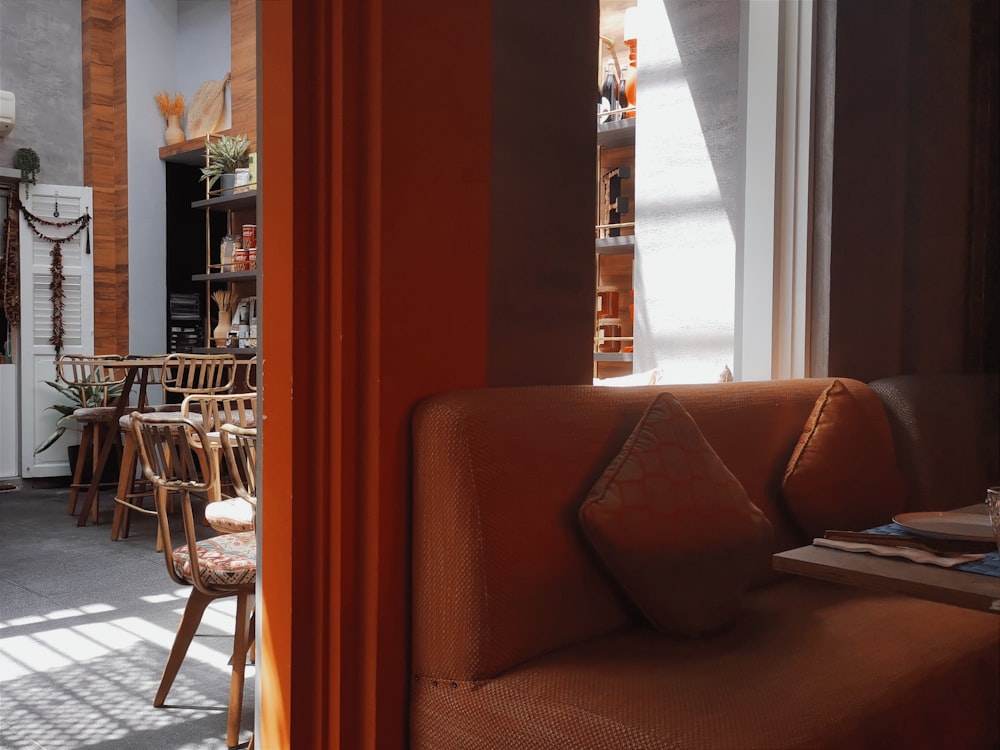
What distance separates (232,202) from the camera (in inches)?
258

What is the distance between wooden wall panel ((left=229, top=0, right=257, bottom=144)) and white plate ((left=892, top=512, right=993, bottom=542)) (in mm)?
6023

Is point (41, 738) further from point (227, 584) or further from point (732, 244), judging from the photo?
point (732, 244)

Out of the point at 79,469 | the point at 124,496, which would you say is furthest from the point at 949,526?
the point at 79,469

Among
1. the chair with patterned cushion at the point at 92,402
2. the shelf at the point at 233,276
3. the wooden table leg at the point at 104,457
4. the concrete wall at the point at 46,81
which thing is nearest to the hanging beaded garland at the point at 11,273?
the concrete wall at the point at 46,81

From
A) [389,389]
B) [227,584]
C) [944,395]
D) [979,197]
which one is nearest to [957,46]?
[979,197]

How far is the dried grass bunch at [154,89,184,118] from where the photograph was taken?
746 cm

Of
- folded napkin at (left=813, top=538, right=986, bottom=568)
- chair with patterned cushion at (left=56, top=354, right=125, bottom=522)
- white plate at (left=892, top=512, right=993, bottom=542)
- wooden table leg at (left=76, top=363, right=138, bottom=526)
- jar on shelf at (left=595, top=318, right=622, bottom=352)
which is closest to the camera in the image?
folded napkin at (left=813, top=538, right=986, bottom=568)

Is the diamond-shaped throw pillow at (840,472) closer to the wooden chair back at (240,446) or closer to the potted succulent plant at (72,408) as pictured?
the wooden chair back at (240,446)

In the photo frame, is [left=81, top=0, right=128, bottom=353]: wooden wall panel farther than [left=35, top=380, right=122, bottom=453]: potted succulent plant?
Yes

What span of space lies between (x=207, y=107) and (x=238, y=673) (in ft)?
19.2

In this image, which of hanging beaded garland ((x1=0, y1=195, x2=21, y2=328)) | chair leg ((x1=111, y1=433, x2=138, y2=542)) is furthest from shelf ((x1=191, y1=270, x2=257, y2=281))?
chair leg ((x1=111, y1=433, x2=138, y2=542))

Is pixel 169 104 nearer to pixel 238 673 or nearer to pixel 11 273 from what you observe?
pixel 11 273

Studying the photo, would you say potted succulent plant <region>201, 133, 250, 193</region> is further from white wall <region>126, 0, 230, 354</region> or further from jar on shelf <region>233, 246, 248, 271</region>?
white wall <region>126, 0, 230, 354</region>

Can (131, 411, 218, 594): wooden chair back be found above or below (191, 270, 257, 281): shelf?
below
